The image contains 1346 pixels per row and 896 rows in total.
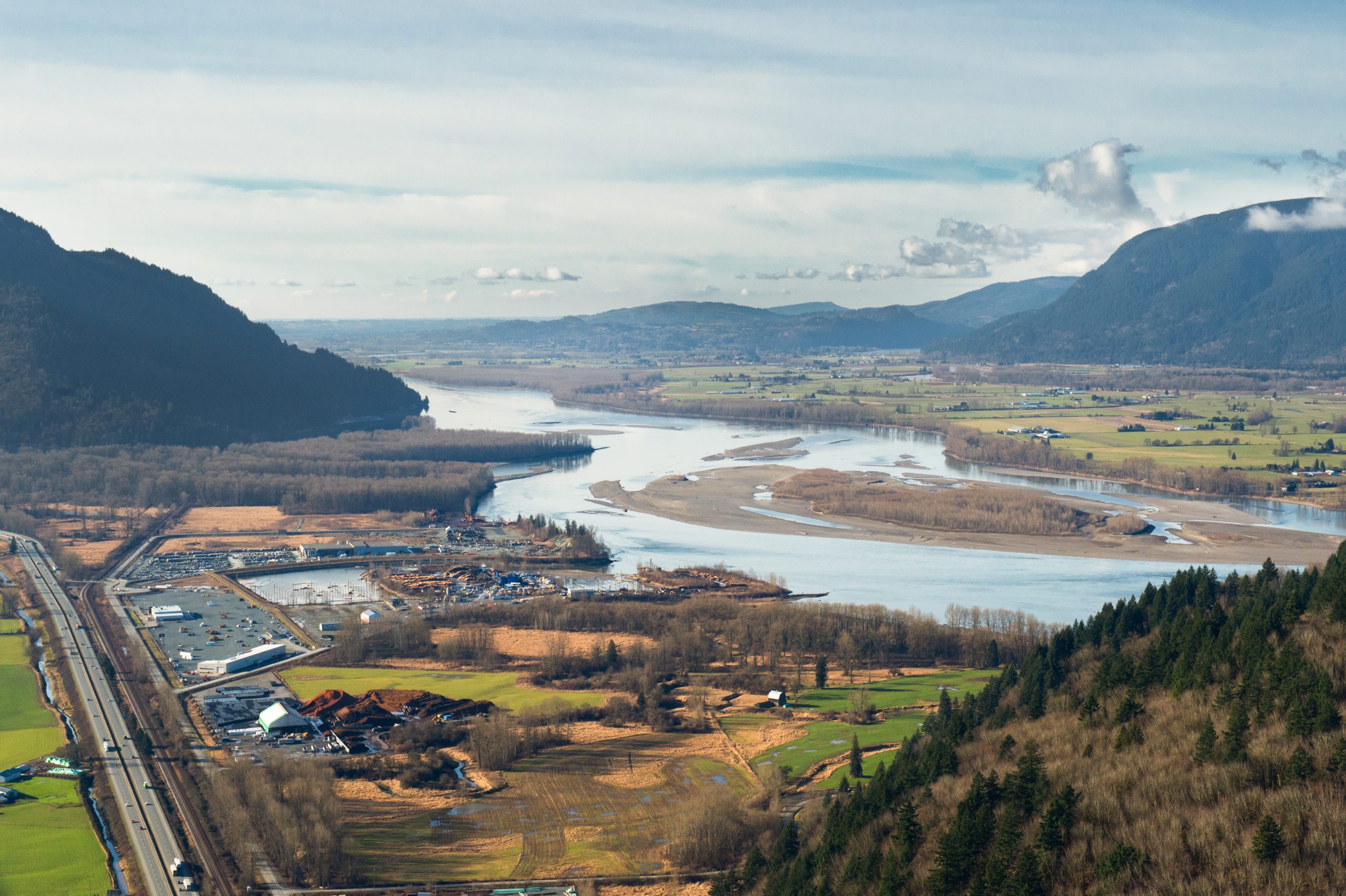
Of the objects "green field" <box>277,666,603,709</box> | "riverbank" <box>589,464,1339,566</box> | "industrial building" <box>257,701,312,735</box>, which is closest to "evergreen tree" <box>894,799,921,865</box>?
"green field" <box>277,666,603,709</box>

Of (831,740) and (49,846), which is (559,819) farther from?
(49,846)

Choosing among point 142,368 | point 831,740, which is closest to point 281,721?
point 831,740

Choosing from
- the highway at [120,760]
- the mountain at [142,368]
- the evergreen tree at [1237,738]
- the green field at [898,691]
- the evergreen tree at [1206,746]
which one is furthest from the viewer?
the mountain at [142,368]

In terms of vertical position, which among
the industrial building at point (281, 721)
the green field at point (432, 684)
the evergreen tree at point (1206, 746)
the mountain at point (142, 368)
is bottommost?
the green field at point (432, 684)

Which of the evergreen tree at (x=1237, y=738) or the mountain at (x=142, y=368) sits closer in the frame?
the evergreen tree at (x=1237, y=738)

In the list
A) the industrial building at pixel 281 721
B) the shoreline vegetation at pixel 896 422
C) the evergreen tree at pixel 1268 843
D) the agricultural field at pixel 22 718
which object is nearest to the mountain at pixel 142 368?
the shoreline vegetation at pixel 896 422

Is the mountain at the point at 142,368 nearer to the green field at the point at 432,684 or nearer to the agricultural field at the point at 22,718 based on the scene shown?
the agricultural field at the point at 22,718

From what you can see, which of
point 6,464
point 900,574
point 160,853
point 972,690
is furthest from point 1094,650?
point 6,464

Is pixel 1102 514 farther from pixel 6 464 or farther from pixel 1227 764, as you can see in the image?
pixel 6 464
